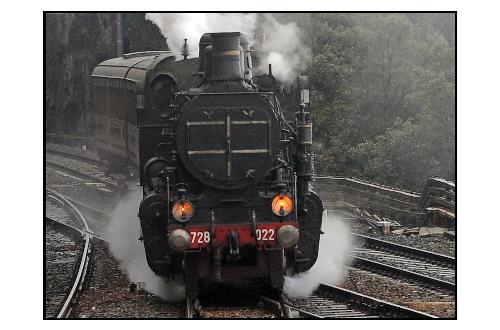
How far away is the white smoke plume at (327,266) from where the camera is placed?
37.0 ft

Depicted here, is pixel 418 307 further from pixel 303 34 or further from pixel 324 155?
pixel 324 155

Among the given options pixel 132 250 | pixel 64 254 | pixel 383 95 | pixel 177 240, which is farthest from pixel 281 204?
pixel 383 95

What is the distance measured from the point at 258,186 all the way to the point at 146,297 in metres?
2.04

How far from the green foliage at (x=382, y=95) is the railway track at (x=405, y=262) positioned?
3.80m

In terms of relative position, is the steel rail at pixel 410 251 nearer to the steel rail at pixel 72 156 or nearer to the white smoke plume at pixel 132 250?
the white smoke plume at pixel 132 250

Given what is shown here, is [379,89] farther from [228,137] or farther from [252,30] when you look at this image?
[228,137]

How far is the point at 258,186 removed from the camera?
10.8m

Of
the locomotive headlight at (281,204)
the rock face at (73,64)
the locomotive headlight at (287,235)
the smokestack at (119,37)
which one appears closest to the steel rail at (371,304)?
the locomotive headlight at (287,235)

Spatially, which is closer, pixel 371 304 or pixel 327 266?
pixel 371 304

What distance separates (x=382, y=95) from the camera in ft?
65.4

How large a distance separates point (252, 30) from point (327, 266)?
334 centimetres

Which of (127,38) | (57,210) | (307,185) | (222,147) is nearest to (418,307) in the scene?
(307,185)

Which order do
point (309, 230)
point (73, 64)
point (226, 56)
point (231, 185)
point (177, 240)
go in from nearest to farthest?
point (177, 240) < point (231, 185) < point (226, 56) < point (309, 230) < point (73, 64)

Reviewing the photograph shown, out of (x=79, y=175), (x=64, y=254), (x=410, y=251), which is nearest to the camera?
(x=410, y=251)
